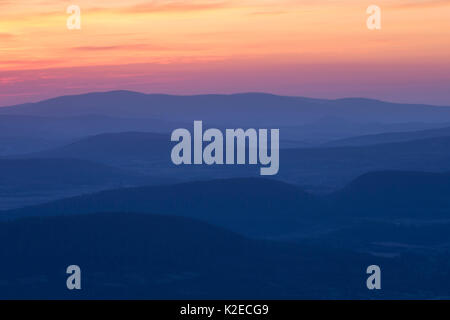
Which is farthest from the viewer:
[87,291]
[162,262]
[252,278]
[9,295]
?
[162,262]

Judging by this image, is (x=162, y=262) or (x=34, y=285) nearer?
(x=34, y=285)

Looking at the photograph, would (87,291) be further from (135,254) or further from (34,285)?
(135,254)

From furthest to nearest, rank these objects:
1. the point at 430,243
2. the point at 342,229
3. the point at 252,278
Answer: the point at 342,229
the point at 430,243
the point at 252,278

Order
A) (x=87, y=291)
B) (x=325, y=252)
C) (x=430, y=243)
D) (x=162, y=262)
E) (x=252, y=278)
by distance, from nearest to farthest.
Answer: (x=87, y=291) < (x=252, y=278) < (x=162, y=262) < (x=325, y=252) < (x=430, y=243)

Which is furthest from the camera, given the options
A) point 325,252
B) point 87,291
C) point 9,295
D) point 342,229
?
point 342,229
